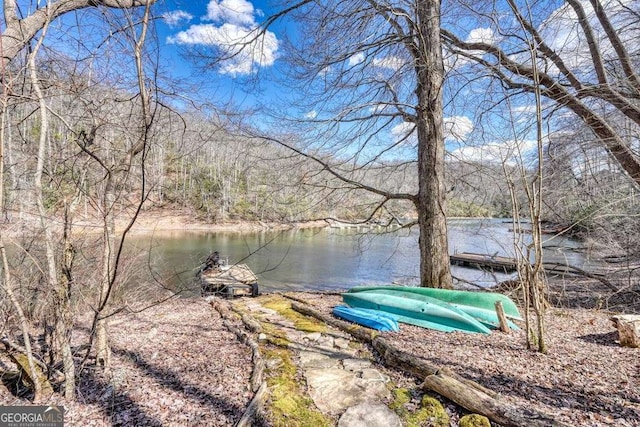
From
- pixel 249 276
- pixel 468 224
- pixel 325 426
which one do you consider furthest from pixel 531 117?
pixel 249 276

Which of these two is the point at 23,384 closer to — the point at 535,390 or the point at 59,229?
the point at 59,229

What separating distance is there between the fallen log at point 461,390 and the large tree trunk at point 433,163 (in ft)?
6.96

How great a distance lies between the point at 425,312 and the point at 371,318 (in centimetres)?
71

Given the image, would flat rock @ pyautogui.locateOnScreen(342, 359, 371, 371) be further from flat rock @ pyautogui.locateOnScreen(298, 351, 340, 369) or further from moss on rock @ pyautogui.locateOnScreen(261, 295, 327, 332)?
moss on rock @ pyautogui.locateOnScreen(261, 295, 327, 332)

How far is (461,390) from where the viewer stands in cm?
221

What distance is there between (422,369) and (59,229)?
307cm

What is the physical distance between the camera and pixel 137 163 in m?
2.10

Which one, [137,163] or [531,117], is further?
[531,117]

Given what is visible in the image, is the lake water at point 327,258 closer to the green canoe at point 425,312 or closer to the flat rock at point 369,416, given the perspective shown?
the green canoe at point 425,312

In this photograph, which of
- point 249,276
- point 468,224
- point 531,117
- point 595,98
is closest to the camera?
point 531,117

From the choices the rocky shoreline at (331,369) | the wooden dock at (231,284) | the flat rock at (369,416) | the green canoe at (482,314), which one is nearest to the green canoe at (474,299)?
the green canoe at (482,314)

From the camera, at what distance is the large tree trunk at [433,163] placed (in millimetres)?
4879

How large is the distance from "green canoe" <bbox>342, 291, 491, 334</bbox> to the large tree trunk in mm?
775

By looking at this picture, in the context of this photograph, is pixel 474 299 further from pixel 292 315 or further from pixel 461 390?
pixel 292 315
